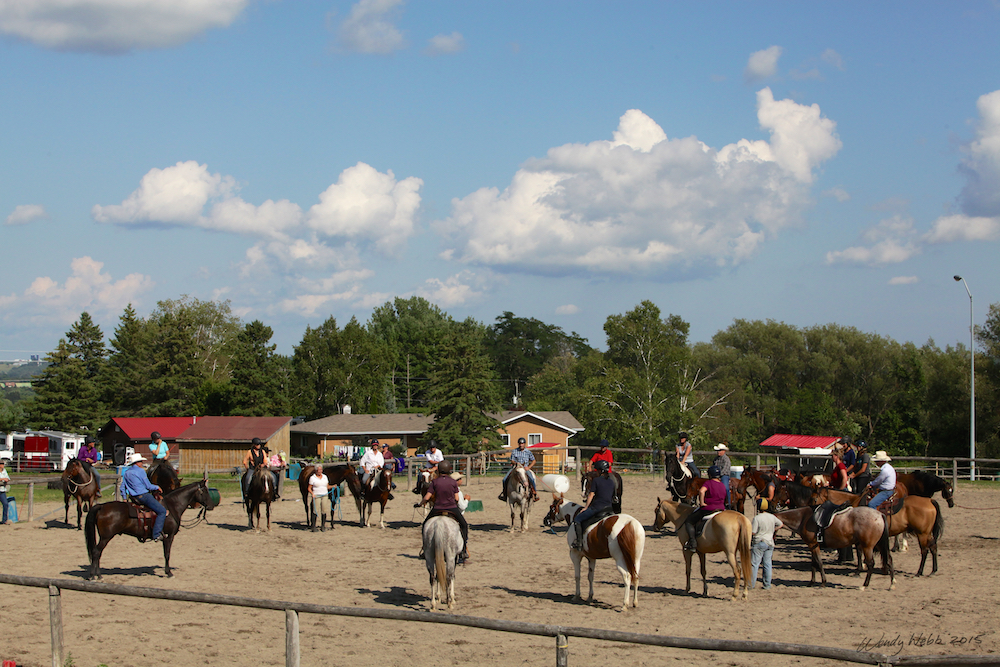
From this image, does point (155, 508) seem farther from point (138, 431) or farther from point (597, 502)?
point (138, 431)

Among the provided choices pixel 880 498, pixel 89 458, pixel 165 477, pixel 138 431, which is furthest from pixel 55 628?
pixel 138 431

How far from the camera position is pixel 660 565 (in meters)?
14.3

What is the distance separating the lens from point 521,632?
226 inches

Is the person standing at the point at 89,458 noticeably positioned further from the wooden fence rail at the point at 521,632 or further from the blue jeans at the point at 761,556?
the blue jeans at the point at 761,556

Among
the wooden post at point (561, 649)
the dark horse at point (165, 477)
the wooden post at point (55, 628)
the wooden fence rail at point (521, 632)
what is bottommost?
the wooden post at point (55, 628)

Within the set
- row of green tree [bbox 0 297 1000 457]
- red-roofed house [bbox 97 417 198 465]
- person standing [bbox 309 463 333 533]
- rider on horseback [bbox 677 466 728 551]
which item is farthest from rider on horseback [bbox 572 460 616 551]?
red-roofed house [bbox 97 417 198 465]

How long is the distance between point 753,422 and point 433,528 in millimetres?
56077

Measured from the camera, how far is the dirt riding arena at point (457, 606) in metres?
8.61

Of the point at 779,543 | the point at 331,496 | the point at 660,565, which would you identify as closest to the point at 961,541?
the point at 779,543

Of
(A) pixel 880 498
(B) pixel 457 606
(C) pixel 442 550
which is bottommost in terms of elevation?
(B) pixel 457 606

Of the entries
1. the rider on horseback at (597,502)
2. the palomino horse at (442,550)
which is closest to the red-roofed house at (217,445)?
the palomino horse at (442,550)

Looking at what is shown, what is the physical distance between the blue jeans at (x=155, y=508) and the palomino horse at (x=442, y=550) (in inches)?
187

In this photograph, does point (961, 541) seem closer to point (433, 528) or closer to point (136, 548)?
point (433, 528)

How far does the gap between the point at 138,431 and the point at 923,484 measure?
169ft
